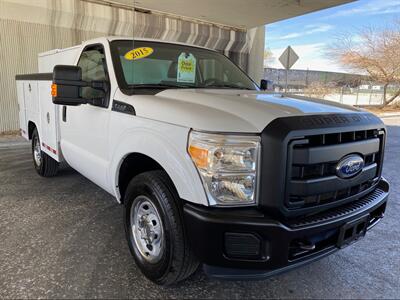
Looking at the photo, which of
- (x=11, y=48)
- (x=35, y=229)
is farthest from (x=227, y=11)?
(x=35, y=229)

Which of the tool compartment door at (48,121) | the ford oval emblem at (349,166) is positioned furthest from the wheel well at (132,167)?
the tool compartment door at (48,121)

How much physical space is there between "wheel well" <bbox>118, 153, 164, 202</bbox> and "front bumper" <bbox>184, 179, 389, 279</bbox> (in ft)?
2.57

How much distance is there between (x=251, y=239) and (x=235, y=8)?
1078cm

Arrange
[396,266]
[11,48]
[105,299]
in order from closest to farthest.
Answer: [105,299] → [396,266] → [11,48]

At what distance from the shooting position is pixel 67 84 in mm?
2877

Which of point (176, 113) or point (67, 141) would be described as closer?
point (176, 113)

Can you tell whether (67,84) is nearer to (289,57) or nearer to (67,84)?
(67,84)

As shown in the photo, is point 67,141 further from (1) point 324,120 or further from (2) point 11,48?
(2) point 11,48

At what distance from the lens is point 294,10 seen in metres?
11.6

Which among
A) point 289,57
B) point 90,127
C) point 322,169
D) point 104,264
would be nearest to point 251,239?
point 322,169

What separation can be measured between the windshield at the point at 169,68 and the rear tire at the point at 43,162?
268cm

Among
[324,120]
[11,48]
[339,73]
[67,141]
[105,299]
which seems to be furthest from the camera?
[339,73]

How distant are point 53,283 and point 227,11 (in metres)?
11.1

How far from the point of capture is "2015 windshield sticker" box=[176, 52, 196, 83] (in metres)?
3.47
